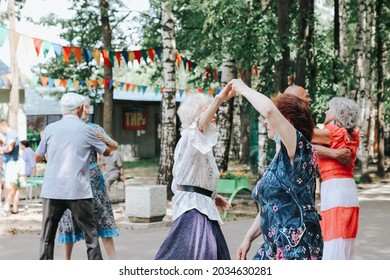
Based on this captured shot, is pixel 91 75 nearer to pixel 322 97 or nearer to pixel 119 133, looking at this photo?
pixel 119 133

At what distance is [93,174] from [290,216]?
417 centimetres

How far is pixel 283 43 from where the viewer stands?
16.5 metres

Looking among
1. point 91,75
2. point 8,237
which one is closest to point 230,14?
point 8,237

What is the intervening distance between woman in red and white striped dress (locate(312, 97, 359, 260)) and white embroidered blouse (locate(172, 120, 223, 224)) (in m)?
1.02

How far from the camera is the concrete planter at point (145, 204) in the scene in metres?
12.6

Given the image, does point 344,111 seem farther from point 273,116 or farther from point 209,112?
point 273,116

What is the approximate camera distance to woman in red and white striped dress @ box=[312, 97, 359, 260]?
6.30m

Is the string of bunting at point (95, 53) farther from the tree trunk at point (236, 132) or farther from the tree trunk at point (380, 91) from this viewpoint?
the tree trunk at point (236, 132)

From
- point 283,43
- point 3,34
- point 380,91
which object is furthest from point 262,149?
point 380,91

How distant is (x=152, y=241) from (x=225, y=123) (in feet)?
30.5

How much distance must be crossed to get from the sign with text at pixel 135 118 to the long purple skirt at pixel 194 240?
37.1 m

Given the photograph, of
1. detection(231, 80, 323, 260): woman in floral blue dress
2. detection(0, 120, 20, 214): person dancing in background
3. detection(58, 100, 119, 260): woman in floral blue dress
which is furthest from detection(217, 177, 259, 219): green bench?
detection(231, 80, 323, 260): woman in floral blue dress

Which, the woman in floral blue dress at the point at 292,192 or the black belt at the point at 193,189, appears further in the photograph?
the black belt at the point at 193,189

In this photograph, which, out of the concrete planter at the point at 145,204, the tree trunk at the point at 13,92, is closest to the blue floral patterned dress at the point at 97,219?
the concrete planter at the point at 145,204
